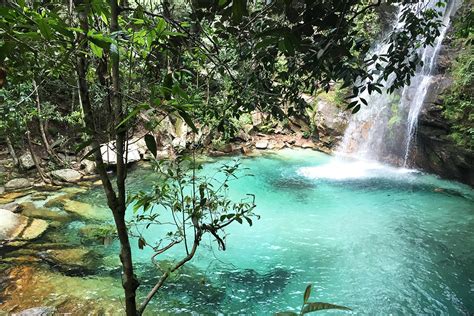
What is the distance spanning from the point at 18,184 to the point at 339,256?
22.4 ft

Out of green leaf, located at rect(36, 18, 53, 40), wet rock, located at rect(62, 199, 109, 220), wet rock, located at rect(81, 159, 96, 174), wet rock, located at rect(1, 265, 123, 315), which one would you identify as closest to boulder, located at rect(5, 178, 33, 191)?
wet rock, located at rect(81, 159, 96, 174)

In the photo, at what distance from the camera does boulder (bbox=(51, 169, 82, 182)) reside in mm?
7414

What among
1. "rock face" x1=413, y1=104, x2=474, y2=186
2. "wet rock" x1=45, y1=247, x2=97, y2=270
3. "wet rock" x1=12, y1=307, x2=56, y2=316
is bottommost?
"wet rock" x1=45, y1=247, x2=97, y2=270

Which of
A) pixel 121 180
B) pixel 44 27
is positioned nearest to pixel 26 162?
pixel 121 180

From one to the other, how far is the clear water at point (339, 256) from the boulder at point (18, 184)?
5.06 feet

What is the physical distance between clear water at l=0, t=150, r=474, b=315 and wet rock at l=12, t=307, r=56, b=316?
647 millimetres

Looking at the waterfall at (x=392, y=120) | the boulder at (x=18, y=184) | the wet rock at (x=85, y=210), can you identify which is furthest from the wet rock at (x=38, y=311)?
the waterfall at (x=392, y=120)

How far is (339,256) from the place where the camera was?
4.31 metres

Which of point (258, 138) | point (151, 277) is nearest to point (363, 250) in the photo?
point (151, 277)

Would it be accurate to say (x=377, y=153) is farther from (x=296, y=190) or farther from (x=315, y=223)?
(x=315, y=223)

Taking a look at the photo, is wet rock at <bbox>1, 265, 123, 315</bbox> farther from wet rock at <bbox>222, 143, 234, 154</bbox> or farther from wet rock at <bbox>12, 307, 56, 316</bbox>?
wet rock at <bbox>222, 143, 234, 154</bbox>

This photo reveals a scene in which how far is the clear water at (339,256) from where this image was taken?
336cm

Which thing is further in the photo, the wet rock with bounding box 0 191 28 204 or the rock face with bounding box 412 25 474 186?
the rock face with bounding box 412 25 474 186

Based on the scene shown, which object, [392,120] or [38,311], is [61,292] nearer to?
[38,311]
